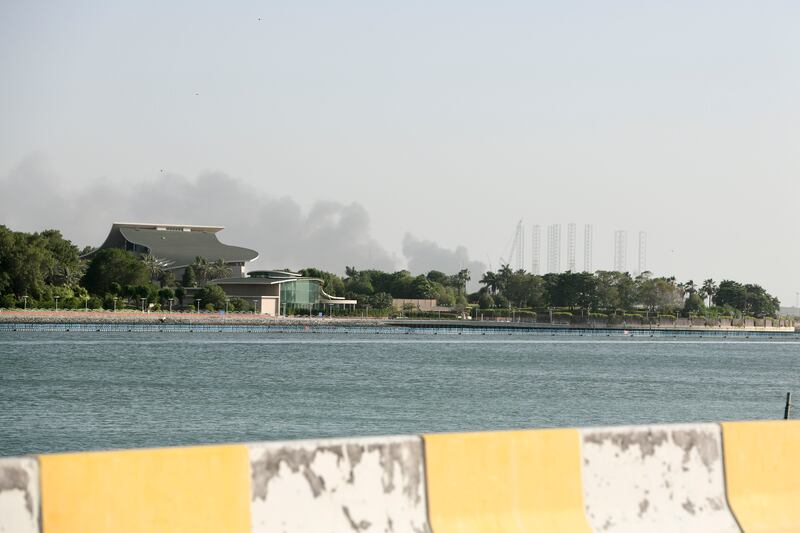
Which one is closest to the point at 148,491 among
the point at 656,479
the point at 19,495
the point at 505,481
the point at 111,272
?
the point at 19,495

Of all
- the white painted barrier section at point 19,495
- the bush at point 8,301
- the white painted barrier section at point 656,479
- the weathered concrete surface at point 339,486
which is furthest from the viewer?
the bush at point 8,301

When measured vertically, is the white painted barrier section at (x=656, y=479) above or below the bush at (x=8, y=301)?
below

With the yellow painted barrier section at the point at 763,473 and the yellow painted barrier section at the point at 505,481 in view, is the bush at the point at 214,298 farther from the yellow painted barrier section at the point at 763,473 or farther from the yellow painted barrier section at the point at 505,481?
the yellow painted barrier section at the point at 505,481

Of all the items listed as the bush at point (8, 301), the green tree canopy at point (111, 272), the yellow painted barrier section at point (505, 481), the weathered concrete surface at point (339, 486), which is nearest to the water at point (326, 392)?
the yellow painted barrier section at point (505, 481)

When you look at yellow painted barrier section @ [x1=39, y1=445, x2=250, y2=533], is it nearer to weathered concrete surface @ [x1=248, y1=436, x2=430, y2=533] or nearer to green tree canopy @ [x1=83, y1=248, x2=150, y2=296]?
weathered concrete surface @ [x1=248, y1=436, x2=430, y2=533]

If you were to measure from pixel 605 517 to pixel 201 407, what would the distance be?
134 feet

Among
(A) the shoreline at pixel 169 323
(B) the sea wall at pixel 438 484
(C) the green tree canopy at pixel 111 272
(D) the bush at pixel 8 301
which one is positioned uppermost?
(C) the green tree canopy at pixel 111 272

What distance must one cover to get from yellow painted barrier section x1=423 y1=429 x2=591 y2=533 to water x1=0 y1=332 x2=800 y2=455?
Answer: 26946mm

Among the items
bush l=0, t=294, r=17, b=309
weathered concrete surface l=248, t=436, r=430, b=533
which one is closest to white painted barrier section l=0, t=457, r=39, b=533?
weathered concrete surface l=248, t=436, r=430, b=533

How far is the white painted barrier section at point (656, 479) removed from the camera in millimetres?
8250

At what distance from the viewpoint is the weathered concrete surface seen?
695 cm

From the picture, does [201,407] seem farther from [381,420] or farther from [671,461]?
[671,461]

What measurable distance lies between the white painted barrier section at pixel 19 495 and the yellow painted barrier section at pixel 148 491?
0.06m

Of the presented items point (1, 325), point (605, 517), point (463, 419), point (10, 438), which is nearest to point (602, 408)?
point (463, 419)
